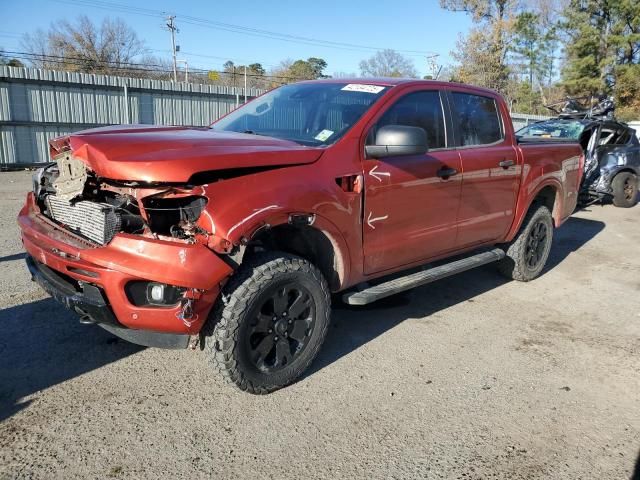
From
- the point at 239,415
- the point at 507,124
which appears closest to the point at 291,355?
the point at 239,415

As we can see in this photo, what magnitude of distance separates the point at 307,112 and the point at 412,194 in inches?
39.6

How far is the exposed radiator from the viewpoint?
273 centimetres

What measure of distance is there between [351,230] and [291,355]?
0.89m

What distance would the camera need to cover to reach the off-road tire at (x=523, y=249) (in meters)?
5.41

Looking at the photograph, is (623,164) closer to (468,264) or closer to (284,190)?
(468,264)

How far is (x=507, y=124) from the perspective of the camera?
5.01 meters

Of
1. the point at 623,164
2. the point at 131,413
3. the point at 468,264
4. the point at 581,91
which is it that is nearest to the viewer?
the point at 131,413

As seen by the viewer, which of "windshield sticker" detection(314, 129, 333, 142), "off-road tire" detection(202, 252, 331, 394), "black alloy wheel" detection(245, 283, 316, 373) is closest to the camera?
"off-road tire" detection(202, 252, 331, 394)

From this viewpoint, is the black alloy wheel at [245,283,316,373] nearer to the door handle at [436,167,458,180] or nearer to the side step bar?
the side step bar

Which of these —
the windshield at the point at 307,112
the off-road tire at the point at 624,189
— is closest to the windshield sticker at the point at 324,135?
the windshield at the point at 307,112

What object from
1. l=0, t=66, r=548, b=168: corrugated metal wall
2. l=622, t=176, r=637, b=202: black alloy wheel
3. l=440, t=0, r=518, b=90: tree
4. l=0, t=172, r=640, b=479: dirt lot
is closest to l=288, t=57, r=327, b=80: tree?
l=440, t=0, r=518, b=90: tree

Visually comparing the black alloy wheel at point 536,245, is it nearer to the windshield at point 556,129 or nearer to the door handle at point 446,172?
the door handle at point 446,172

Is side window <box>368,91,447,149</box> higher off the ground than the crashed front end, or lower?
higher

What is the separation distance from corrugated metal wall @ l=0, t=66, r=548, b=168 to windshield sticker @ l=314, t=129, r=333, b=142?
12.8m
